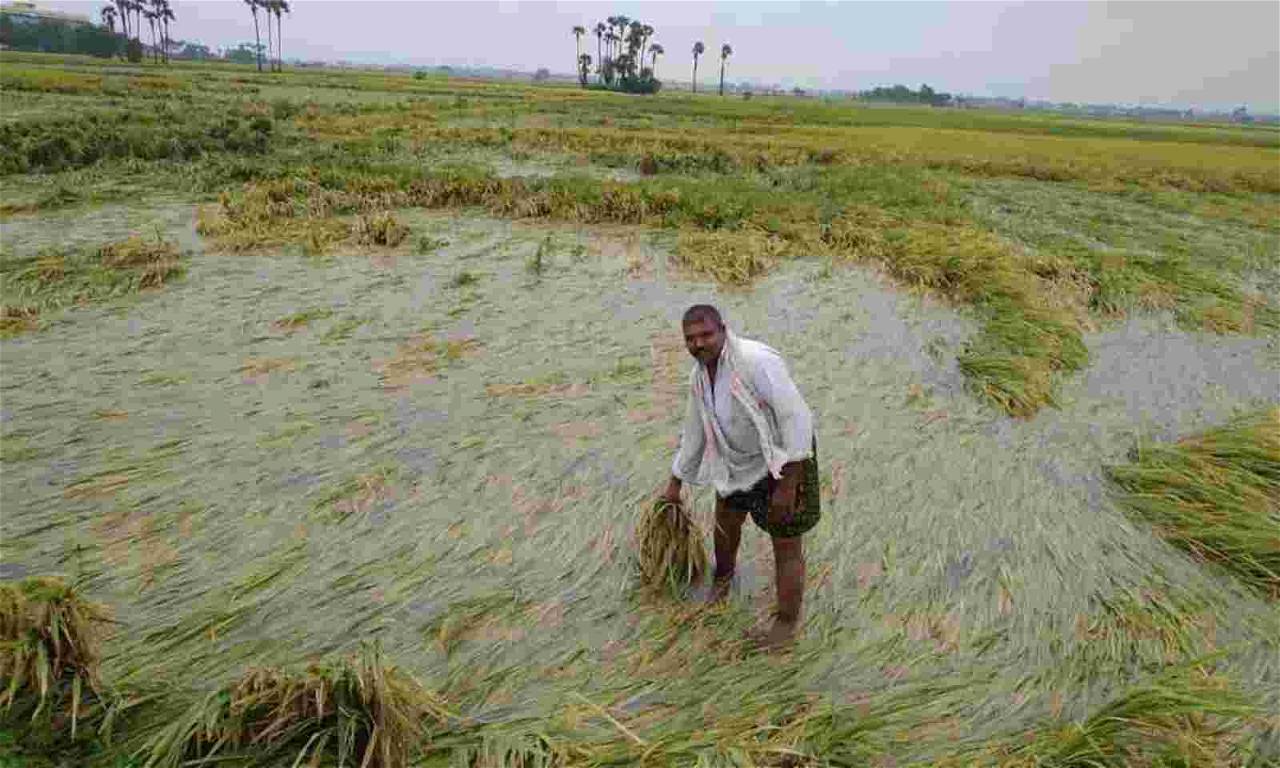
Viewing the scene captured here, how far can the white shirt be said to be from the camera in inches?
100

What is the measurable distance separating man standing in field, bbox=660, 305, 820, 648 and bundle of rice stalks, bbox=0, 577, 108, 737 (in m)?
2.19

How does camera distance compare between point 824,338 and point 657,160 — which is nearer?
point 824,338

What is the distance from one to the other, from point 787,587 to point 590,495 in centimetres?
148

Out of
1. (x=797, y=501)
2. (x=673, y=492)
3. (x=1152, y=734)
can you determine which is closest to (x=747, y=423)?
(x=797, y=501)

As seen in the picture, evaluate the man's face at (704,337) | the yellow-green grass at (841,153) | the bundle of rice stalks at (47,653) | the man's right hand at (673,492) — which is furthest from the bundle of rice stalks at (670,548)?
the yellow-green grass at (841,153)

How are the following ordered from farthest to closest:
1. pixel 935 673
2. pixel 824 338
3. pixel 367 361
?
pixel 824 338 → pixel 367 361 → pixel 935 673

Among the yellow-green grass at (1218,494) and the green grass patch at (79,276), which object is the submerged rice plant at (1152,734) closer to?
the yellow-green grass at (1218,494)

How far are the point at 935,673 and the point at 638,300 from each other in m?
5.44

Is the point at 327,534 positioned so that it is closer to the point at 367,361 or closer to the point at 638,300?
the point at 367,361

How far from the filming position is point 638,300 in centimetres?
782

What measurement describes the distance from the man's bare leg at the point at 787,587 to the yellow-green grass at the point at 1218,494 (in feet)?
7.87

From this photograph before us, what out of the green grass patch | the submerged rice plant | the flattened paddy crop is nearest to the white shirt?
the flattened paddy crop

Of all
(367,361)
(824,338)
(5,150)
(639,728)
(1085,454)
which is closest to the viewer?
(639,728)

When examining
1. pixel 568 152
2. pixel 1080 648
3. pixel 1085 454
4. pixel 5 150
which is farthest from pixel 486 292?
pixel 568 152
